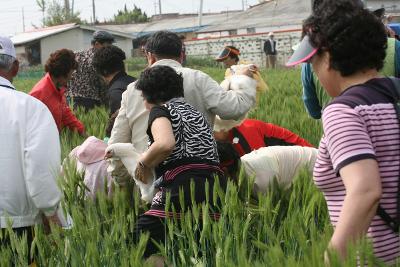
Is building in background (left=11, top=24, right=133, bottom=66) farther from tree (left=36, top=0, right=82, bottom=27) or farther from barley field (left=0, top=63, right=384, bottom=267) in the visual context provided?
barley field (left=0, top=63, right=384, bottom=267)

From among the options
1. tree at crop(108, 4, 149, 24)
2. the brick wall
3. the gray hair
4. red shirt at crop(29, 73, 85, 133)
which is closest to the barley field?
the gray hair

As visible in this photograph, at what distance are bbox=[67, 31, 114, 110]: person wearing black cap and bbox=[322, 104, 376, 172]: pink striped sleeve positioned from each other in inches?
178

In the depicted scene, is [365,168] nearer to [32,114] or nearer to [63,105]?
[32,114]

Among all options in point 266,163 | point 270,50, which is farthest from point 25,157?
point 270,50

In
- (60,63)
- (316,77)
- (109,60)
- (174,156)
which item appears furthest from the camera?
(60,63)

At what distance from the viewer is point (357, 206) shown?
62.8 inches

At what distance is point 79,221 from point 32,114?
0.42m

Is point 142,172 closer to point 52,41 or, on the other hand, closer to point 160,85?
point 160,85

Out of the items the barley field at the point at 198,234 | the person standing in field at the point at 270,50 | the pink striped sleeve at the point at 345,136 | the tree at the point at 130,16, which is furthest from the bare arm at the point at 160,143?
the tree at the point at 130,16

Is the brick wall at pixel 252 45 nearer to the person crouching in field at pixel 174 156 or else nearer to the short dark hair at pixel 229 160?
the short dark hair at pixel 229 160

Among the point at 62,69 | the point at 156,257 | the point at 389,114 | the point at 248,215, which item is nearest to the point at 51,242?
the point at 156,257

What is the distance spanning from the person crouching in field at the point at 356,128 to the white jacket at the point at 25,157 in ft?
3.59

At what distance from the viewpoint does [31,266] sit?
2.48 meters

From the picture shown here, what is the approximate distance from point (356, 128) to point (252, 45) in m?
33.4
